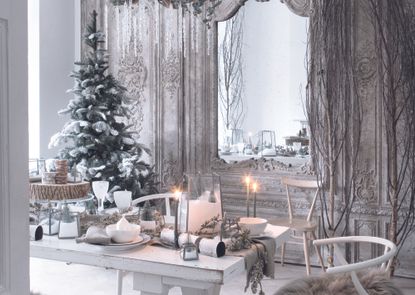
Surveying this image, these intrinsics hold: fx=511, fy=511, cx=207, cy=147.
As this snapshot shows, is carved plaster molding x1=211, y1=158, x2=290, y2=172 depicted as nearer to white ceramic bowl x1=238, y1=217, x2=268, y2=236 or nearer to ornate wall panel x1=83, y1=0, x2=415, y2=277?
ornate wall panel x1=83, y1=0, x2=415, y2=277

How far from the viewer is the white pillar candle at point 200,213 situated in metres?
2.54

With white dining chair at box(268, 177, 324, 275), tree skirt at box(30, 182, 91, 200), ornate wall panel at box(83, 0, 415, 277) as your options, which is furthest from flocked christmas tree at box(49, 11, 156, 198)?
tree skirt at box(30, 182, 91, 200)

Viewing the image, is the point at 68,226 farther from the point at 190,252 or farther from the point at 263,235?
the point at 263,235

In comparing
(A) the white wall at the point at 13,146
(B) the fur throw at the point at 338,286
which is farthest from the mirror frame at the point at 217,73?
(A) the white wall at the point at 13,146

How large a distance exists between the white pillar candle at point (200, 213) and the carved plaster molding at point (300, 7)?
2.82m

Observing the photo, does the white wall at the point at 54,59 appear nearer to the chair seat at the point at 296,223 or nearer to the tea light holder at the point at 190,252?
the chair seat at the point at 296,223

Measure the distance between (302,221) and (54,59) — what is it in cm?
320

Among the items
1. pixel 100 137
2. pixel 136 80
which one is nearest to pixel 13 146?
pixel 100 137

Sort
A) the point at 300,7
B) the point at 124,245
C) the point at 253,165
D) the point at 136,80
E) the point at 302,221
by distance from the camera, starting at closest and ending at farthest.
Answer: the point at 124,245 < the point at 302,221 < the point at 300,7 < the point at 253,165 < the point at 136,80

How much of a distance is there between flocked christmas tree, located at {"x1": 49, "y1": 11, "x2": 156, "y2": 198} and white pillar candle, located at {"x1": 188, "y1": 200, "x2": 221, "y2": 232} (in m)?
2.25

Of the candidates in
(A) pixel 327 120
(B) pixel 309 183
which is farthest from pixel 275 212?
(A) pixel 327 120

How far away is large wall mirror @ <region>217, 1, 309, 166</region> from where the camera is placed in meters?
4.89

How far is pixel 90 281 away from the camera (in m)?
4.35

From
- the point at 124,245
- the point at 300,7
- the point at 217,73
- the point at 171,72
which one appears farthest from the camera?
the point at 171,72
